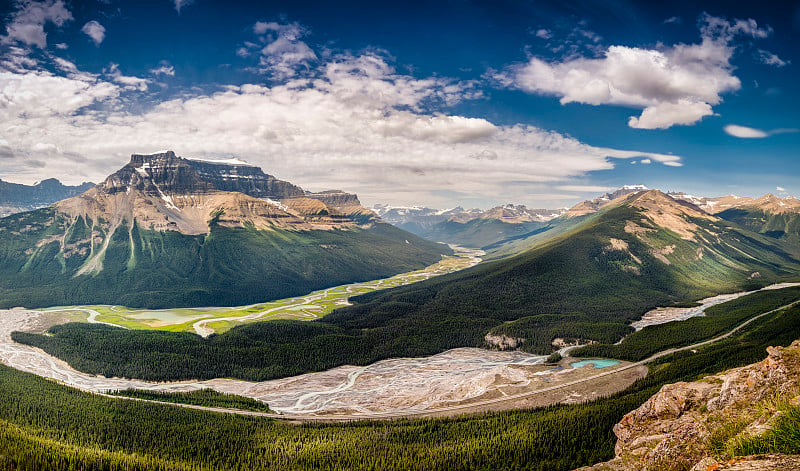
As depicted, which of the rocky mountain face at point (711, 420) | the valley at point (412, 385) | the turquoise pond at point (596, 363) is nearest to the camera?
the rocky mountain face at point (711, 420)

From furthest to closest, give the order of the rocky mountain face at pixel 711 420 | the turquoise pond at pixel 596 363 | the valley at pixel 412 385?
1. the turquoise pond at pixel 596 363
2. the valley at pixel 412 385
3. the rocky mountain face at pixel 711 420

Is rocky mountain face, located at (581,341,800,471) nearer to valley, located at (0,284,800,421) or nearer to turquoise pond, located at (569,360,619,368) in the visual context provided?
valley, located at (0,284,800,421)

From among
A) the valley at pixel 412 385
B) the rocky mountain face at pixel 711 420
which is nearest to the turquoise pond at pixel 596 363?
the valley at pixel 412 385

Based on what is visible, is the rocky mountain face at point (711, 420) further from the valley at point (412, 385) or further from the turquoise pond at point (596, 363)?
the turquoise pond at point (596, 363)

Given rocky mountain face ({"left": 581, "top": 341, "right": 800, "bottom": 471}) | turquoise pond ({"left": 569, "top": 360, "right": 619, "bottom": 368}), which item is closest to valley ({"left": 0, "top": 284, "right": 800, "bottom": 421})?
turquoise pond ({"left": 569, "top": 360, "right": 619, "bottom": 368})

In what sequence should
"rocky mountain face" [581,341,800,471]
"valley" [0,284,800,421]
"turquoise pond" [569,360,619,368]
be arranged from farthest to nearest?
"turquoise pond" [569,360,619,368] → "valley" [0,284,800,421] → "rocky mountain face" [581,341,800,471]

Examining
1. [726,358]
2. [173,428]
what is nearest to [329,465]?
[173,428]

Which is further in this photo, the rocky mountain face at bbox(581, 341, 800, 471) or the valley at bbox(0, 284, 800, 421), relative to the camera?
the valley at bbox(0, 284, 800, 421)

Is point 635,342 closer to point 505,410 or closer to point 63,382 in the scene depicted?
point 505,410

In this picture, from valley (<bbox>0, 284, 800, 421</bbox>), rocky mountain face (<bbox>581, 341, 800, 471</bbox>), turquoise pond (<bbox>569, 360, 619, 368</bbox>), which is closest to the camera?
rocky mountain face (<bbox>581, 341, 800, 471</bbox>)
